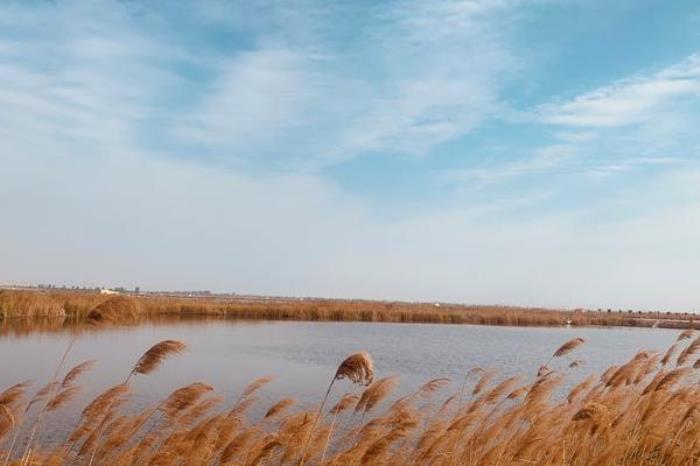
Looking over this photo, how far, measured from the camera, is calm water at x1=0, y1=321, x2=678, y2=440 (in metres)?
14.6

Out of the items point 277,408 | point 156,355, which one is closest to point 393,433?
point 277,408

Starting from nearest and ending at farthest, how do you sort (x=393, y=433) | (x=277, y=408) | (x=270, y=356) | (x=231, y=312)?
1. (x=393, y=433)
2. (x=277, y=408)
3. (x=270, y=356)
4. (x=231, y=312)

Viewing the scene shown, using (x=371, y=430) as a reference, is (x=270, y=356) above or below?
below

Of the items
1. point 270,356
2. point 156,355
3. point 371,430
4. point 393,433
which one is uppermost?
point 156,355

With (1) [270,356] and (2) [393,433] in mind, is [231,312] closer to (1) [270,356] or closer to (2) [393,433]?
(1) [270,356]

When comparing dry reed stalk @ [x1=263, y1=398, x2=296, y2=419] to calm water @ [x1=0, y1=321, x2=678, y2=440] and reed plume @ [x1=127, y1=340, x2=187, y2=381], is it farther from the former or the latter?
calm water @ [x1=0, y1=321, x2=678, y2=440]

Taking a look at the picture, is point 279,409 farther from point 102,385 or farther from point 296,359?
point 296,359

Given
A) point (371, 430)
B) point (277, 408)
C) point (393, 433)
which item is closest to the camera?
point (393, 433)

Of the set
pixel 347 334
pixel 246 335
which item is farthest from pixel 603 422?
pixel 347 334

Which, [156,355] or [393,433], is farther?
[393,433]

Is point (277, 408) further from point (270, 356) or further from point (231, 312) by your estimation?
point (231, 312)

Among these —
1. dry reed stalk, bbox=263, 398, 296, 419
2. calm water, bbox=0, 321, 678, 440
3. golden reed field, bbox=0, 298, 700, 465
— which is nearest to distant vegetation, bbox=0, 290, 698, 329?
calm water, bbox=0, 321, 678, 440

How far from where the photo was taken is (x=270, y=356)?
68.4ft

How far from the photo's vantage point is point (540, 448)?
601 cm
